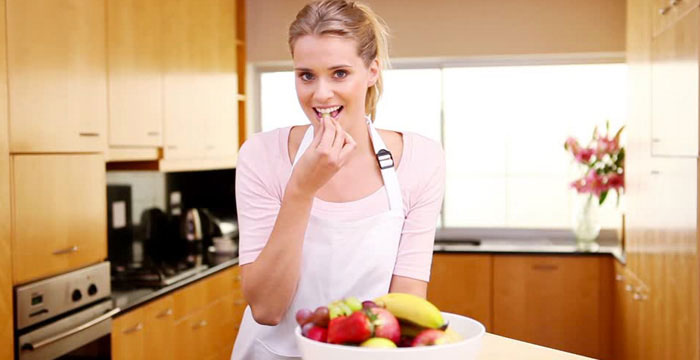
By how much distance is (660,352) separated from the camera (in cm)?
311

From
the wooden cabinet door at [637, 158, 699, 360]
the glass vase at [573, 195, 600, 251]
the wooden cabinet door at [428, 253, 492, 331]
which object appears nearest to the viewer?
the wooden cabinet door at [637, 158, 699, 360]

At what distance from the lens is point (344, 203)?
1.66 metres

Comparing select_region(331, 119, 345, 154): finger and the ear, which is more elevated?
the ear

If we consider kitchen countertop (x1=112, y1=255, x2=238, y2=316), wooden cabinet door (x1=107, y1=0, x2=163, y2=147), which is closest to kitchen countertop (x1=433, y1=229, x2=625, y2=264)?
kitchen countertop (x1=112, y1=255, x2=238, y2=316)

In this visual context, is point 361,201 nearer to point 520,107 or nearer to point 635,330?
point 635,330

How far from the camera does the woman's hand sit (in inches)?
52.3

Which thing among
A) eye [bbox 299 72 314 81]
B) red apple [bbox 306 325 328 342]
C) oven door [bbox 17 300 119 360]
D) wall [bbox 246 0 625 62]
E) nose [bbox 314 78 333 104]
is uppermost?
wall [bbox 246 0 625 62]

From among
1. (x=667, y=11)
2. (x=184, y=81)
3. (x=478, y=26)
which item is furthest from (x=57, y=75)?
(x=478, y=26)

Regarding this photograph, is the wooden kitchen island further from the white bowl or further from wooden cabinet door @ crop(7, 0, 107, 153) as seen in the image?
wooden cabinet door @ crop(7, 0, 107, 153)

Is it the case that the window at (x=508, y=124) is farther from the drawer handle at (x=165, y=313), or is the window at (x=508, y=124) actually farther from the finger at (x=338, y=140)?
the finger at (x=338, y=140)

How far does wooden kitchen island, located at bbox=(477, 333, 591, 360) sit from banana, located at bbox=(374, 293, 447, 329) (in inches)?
26.5

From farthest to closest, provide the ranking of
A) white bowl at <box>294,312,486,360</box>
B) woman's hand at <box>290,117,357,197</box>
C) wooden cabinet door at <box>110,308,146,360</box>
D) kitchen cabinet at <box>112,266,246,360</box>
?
kitchen cabinet at <box>112,266,246,360</box> → wooden cabinet door at <box>110,308,146,360</box> → woman's hand at <box>290,117,357,197</box> → white bowl at <box>294,312,486,360</box>

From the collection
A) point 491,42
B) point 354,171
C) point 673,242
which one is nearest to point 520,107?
point 491,42

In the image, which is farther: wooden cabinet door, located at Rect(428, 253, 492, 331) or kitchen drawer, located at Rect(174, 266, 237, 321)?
wooden cabinet door, located at Rect(428, 253, 492, 331)
